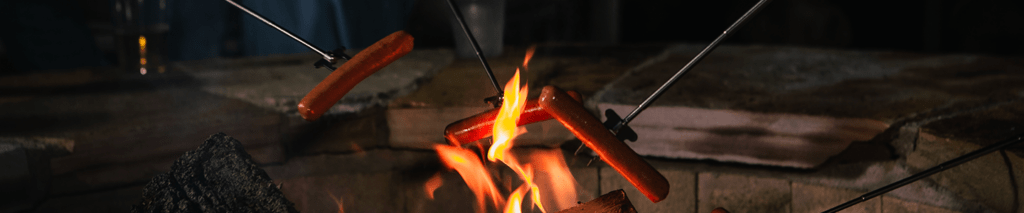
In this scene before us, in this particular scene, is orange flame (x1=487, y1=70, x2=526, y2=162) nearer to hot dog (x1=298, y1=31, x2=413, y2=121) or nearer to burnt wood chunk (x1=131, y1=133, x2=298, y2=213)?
hot dog (x1=298, y1=31, x2=413, y2=121)

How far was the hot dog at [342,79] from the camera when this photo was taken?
748mm

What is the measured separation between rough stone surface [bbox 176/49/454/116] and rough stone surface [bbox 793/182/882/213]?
93cm

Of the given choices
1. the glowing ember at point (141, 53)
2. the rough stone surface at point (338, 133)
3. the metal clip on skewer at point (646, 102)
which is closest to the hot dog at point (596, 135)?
the metal clip on skewer at point (646, 102)

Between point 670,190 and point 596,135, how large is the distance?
575 mm

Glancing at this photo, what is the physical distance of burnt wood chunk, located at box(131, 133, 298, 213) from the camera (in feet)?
2.78

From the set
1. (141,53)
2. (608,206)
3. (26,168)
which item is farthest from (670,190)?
(141,53)

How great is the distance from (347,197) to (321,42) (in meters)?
1.47

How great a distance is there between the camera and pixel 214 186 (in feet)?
2.85

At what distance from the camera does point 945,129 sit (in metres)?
1.01

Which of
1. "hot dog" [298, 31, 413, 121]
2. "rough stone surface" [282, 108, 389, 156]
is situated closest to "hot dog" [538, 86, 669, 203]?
"hot dog" [298, 31, 413, 121]

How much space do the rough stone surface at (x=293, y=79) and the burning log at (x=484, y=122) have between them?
51 cm

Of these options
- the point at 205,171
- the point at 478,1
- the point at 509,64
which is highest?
the point at 478,1

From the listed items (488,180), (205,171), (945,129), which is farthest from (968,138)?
(205,171)

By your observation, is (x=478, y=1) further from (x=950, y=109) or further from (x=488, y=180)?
(x=950, y=109)
